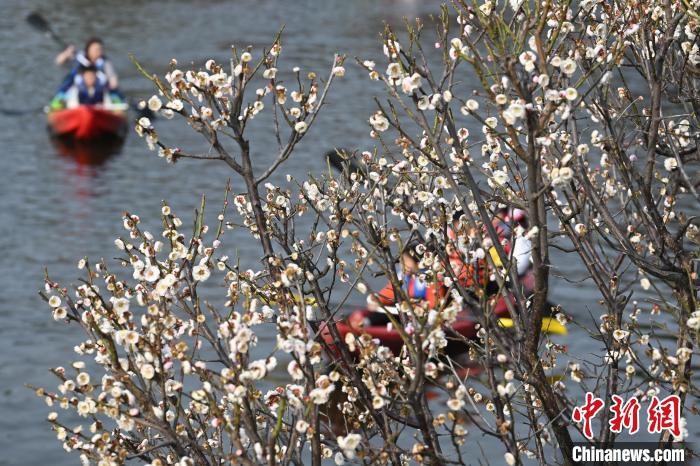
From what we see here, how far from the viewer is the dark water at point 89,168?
48.0ft

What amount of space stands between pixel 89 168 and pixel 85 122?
8.14ft

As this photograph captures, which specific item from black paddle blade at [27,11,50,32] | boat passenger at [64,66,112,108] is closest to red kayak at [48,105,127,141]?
boat passenger at [64,66,112,108]

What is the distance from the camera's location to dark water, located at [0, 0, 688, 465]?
1463 centimetres

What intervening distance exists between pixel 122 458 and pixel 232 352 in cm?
75

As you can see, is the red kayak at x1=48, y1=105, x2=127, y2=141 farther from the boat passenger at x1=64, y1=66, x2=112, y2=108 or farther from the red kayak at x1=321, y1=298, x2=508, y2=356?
the red kayak at x1=321, y1=298, x2=508, y2=356

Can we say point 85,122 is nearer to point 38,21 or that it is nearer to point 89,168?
point 89,168

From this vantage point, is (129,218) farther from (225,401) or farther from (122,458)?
(122,458)

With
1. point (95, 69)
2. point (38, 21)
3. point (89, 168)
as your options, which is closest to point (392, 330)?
point (89, 168)

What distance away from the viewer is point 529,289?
15.1 meters

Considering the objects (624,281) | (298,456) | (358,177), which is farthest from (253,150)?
(298,456)

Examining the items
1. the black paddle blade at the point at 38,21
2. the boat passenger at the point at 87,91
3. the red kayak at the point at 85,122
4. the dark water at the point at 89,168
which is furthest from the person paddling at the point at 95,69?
the black paddle blade at the point at 38,21

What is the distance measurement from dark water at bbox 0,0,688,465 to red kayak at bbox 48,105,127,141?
58cm

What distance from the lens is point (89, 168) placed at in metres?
26.1

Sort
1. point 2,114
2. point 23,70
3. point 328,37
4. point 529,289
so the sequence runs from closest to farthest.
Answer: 1. point 529,289
2. point 2,114
3. point 23,70
4. point 328,37
